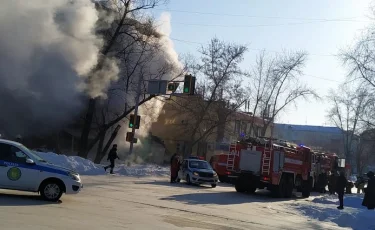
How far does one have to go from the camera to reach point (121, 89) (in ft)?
133

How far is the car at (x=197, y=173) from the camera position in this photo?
26266mm

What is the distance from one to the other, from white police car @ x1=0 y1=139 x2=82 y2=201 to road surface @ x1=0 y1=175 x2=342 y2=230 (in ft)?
1.11

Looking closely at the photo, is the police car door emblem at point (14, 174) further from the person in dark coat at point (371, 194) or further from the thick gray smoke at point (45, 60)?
the thick gray smoke at point (45, 60)

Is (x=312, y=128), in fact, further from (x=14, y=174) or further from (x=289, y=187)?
(x=14, y=174)

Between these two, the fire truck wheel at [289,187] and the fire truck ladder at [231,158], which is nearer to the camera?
the fire truck ladder at [231,158]

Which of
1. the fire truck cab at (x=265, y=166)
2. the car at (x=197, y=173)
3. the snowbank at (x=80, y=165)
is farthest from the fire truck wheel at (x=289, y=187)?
the snowbank at (x=80, y=165)

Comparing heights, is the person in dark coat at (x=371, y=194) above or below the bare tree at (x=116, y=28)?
below

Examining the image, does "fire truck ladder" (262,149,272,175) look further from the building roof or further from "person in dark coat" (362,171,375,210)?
the building roof

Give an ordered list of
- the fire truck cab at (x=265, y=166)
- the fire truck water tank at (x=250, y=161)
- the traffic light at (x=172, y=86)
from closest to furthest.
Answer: the fire truck cab at (x=265, y=166) → the fire truck water tank at (x=250, y=161) → the traffic light at (x=172, y=86)

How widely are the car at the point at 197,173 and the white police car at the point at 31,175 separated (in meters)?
13.6

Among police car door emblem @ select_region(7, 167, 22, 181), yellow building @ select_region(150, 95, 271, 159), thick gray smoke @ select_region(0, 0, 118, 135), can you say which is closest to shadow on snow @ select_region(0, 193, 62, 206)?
police car door emblem @ select_region(7, 167, 22, 181)

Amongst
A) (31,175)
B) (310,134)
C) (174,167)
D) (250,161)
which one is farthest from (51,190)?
(310,134)

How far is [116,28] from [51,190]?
25.2 meters

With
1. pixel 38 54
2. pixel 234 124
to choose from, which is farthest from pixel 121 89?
pixel 234 124
